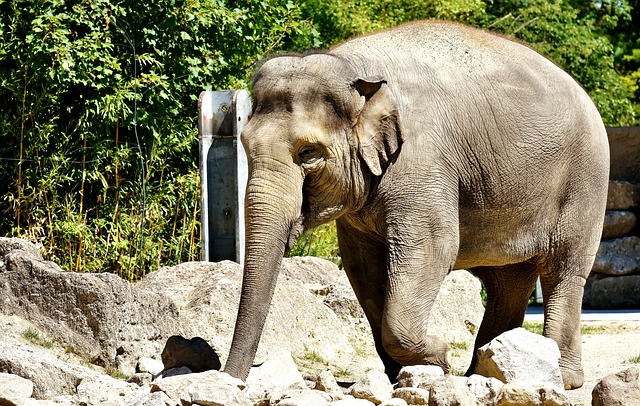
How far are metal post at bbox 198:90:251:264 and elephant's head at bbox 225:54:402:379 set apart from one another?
260cm

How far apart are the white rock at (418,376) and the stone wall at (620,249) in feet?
27.7

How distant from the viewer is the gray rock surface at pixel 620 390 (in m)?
5.42

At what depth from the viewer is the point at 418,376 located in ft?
18.9

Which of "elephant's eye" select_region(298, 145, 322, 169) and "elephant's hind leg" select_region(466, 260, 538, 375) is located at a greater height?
"elephant's eye" select_region(298, 145, 322, 169)

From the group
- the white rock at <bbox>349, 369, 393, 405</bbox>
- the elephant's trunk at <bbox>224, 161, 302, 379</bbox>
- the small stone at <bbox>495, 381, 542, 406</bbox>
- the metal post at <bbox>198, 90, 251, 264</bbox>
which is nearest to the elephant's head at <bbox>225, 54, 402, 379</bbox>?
the elephant's trunk at <bbox>224, 161, 302, 379</bbox>

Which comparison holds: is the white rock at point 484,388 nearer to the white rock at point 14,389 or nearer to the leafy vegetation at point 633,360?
the white rock at point 14,389

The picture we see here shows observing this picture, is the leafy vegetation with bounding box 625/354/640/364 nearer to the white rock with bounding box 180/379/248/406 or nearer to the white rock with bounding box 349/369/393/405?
the white rock with bounding box 349/369/393/405

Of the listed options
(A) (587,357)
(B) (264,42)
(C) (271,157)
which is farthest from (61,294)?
(B) (264,42)

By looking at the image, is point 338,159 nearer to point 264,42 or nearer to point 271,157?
point 271,157

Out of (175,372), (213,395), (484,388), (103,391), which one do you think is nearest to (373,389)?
(484,388)

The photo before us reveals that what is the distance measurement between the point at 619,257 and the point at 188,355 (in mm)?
8853

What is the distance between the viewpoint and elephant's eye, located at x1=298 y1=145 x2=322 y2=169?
6.23m

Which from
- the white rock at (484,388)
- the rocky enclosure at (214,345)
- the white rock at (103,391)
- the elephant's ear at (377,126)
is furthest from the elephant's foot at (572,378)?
the white rock at (103,391)

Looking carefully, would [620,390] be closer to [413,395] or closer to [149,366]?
[413,395]
